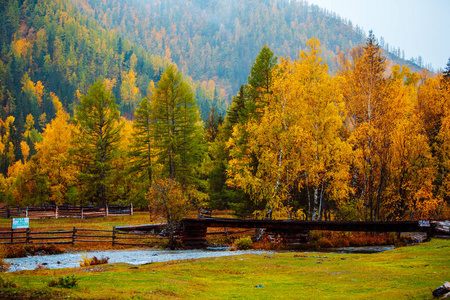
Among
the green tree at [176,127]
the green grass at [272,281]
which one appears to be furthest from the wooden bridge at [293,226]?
the green tree at [176,127]

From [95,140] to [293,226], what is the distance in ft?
108

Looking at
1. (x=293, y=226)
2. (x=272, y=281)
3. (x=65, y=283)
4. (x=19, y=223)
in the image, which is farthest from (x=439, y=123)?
(x=19, y=223)

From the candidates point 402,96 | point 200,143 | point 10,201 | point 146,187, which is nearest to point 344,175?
point 402,96

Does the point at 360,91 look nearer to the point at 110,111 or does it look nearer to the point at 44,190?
the point at 110,111

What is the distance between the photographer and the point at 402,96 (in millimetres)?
32094

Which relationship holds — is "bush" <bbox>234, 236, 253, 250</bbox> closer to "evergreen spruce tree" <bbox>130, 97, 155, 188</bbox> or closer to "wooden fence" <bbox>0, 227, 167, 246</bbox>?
"wooden fence" <bbox>0, 227, 167, 246</bbox>

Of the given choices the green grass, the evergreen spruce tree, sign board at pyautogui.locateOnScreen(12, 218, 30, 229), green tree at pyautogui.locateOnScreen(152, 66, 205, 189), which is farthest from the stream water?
the evergreen spruce tree

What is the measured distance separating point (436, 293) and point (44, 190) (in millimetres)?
50448

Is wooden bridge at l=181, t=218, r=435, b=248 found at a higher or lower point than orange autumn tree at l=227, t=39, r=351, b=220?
lower

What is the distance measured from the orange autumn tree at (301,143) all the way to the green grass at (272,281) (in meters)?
11.5

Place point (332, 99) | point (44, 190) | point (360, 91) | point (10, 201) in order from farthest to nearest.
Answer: point (10, 201) → point (44, 190) → point (360, 91) → point (332, 99)

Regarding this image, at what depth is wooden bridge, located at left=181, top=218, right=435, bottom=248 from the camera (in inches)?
810

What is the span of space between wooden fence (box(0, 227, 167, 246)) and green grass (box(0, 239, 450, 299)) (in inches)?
515

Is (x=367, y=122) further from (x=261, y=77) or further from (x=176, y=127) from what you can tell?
(x=176, y=127)
